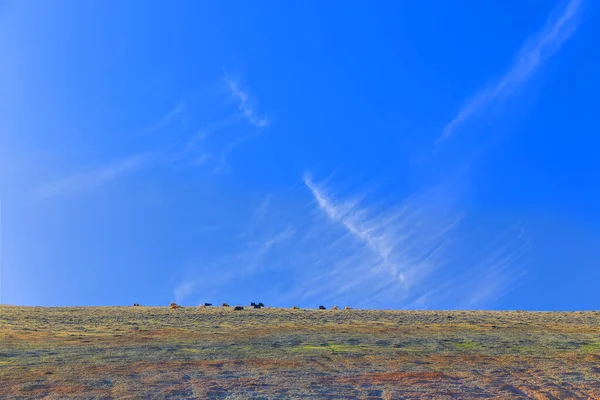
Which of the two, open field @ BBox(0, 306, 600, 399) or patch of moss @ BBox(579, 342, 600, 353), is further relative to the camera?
patch of moss @ BBox(579, 342, 600, 353)

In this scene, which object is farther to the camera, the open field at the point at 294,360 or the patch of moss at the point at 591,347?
the patch of moss at the point at 591,347

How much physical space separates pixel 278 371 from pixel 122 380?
15.0 feet

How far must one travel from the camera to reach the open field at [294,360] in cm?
1488

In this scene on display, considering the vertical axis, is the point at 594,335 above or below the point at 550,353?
above

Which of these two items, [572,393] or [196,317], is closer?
[572,393]

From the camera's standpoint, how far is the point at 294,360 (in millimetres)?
19062

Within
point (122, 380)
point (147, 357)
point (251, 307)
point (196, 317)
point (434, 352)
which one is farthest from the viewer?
point (251, 307)

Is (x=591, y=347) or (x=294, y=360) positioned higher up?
(x=591, y=347)

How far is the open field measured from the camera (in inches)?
586

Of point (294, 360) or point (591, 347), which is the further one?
point (591, 347)

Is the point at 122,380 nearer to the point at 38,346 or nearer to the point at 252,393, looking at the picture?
the point at 252,393

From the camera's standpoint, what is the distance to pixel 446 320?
37.5 meters

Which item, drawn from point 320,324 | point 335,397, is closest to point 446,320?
point 320,324

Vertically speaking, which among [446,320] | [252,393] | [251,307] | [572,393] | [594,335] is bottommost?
[252,393]
